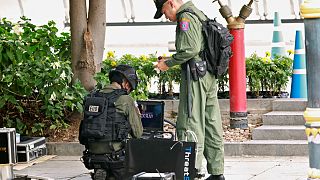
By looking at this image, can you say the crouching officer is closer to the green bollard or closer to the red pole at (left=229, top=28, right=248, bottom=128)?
the green bollard

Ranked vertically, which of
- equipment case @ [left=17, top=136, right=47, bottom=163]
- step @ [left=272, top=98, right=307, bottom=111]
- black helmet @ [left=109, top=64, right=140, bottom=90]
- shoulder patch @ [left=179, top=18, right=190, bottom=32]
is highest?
shoulder patch @ [left=179, top=18, right=190, bottom=32]

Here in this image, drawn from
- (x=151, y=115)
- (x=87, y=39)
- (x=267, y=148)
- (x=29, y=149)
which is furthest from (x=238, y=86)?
(x=29, y=149)

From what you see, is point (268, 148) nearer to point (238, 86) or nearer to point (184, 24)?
point (238, 86)

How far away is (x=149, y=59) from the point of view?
45.0 ft

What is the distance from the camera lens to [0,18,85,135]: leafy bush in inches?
458

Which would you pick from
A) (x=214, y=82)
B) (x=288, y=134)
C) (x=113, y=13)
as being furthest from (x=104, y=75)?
(x=113, y=13)

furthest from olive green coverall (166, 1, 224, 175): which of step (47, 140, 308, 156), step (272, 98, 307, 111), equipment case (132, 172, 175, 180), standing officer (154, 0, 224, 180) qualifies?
step (272, 98, 307, 111)

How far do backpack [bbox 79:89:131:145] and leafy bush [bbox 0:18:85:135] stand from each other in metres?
2.82

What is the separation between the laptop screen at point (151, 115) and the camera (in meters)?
9.45

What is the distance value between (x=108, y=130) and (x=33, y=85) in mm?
3183

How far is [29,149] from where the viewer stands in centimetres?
939

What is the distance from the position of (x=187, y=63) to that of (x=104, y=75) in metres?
3.49

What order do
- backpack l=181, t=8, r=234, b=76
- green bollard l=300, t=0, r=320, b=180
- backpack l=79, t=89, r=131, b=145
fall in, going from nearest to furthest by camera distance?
green bollard l=300, t=0, r=320, b=180 → backpack l=79, t=89, r=131, b=145 → backpack l=181, t=8, r=234, b=76

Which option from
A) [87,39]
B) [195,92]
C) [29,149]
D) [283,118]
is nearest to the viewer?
[195,92]
